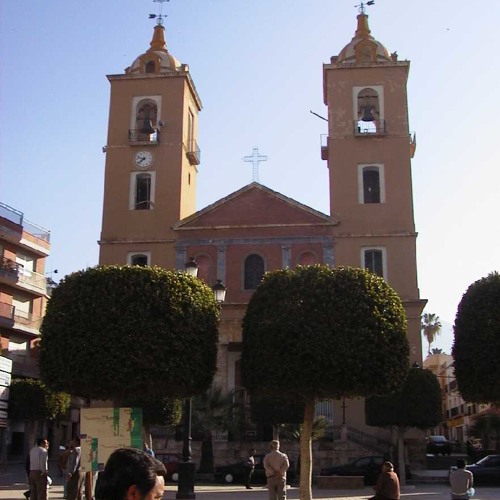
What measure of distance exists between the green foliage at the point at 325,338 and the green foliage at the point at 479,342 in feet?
8.88

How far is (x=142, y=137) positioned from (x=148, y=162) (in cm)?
138

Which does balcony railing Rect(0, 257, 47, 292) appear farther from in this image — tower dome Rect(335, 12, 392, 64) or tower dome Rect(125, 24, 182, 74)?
tower dome Rect(335, 12, 392, 64)

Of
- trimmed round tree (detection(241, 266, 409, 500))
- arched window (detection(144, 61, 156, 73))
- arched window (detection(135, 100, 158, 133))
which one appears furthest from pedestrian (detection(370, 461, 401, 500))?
arched window (detection(144, 61, 156, 73))

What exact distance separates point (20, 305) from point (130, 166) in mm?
10470

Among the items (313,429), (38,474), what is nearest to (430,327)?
(313,429)

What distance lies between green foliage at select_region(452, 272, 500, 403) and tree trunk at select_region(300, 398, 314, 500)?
498 cm

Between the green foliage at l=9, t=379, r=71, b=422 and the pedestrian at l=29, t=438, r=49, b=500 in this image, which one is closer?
the pedestrian at l=29, t=438, r=49, b=500

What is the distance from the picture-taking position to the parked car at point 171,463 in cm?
2622

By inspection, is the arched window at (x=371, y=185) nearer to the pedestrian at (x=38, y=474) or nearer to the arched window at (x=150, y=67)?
the arched window at (x=150, y=67)

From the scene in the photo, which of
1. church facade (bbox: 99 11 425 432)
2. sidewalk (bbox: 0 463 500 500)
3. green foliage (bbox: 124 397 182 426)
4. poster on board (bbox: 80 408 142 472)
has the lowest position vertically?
sidewalk (bbox: 0 463 500 500)

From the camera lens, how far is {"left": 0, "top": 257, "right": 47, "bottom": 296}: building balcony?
130 ft

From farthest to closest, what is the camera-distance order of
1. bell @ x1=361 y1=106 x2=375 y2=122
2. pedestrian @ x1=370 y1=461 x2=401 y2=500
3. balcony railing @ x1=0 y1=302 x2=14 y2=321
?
balcony railing @ x1=0 y1=302 x2=14 y2=321
bell @ x1=361 y1=106 x2=375 y2=122
pedestrian @ x1=370 y1=461 x2=401 y2=500

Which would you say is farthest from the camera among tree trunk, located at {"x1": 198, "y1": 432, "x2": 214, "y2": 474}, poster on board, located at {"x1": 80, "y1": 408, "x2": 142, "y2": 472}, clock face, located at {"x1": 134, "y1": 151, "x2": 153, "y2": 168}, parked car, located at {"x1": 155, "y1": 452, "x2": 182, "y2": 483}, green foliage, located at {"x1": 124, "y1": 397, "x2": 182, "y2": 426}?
clock face, located at {"x1": 134, "y1": 151, "x2": 153, "y2": 168}

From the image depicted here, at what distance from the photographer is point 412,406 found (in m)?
26.8
